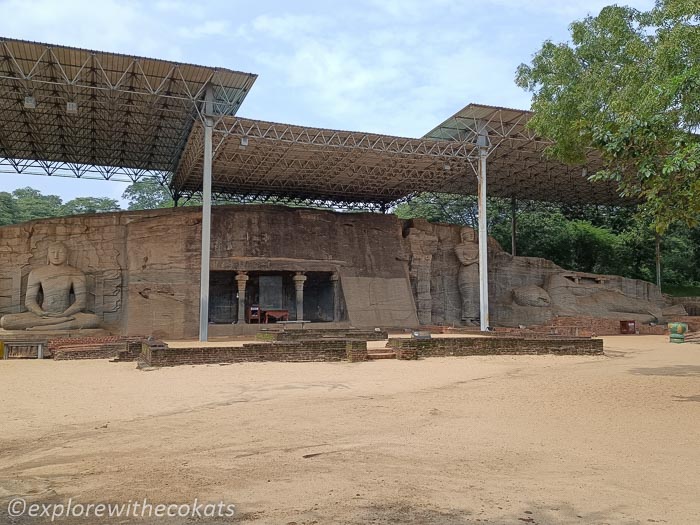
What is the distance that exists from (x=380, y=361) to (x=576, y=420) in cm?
696

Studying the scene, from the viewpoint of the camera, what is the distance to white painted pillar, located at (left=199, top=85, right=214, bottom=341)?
20.2 meters

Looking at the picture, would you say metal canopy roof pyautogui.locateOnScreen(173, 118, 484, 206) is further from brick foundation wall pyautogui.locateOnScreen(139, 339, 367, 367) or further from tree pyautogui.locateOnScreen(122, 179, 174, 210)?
tree pyautogui.locateOnScreen(122, 179, 174, 210)

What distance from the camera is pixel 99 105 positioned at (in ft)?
77.2

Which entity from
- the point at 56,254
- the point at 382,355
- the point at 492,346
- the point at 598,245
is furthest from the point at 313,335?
the point at 598,245

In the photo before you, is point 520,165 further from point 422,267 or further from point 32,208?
point 32,208

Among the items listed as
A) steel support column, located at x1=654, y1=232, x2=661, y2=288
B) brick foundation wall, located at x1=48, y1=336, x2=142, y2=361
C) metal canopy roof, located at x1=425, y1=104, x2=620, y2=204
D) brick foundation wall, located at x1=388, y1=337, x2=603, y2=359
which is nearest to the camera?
brick foundation wall, located at x1=48, y1=336, x2=142, y2=361

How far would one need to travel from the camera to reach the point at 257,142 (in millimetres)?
23812

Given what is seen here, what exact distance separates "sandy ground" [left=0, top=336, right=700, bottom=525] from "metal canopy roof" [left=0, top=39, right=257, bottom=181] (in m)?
12.7

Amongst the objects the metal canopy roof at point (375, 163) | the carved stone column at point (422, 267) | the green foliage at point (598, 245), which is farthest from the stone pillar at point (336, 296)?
the green foliage at point (598, 245)

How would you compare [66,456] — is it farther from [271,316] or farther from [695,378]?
[271,316]

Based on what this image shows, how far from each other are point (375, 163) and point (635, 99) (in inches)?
676

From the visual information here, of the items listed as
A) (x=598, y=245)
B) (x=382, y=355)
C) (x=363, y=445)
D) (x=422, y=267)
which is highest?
(x=598, y=245)

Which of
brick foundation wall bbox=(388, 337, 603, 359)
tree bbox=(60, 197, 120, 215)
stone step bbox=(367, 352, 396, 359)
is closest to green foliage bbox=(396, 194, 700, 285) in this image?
brick foundation wall bbox=(388, 337, 603, 359)

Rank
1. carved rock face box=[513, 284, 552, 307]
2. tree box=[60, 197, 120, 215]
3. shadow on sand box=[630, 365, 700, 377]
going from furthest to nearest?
tree box=[60, 197, 120, 215]
carved rock face box=[513, 284, 552, 307]
shadow on sand box=[630, 365, 700, 377]
